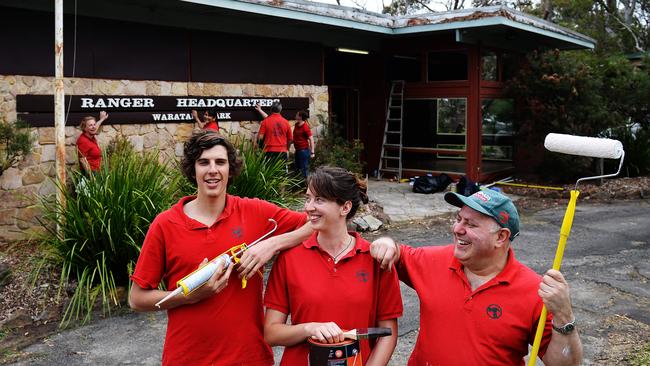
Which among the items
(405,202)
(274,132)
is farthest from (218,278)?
(405,202)

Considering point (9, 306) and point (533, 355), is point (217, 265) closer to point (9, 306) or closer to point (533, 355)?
point (533, 355)

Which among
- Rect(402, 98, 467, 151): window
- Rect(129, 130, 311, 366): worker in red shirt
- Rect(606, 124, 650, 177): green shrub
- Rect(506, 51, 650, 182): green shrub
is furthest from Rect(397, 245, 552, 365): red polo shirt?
Rect(606, 124, 650, 177): green shrub

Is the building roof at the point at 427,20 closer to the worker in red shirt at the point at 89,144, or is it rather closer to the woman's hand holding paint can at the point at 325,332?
the worker in red shirt at the point at 89,144

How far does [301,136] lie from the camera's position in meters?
12.8

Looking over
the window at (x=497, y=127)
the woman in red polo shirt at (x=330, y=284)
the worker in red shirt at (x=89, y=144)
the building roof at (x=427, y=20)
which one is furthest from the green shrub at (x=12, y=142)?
the window at (x=497, y=127)

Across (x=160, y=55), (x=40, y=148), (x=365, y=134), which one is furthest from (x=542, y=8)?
(x=40, y=148)

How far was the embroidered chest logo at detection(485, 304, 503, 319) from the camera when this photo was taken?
2.58m

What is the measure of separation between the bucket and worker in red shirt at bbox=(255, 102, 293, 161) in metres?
9.43

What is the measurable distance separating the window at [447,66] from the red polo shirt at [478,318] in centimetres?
1303

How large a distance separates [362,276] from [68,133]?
7.87 meters

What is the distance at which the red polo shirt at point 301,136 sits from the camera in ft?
41.8

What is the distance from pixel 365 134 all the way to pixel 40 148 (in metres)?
9.35

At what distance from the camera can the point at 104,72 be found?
33.0 feet

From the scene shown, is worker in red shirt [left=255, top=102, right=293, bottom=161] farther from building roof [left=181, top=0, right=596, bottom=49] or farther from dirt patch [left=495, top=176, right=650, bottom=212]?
dirt patch [left=495, top=176, right=650, bottom=212]
